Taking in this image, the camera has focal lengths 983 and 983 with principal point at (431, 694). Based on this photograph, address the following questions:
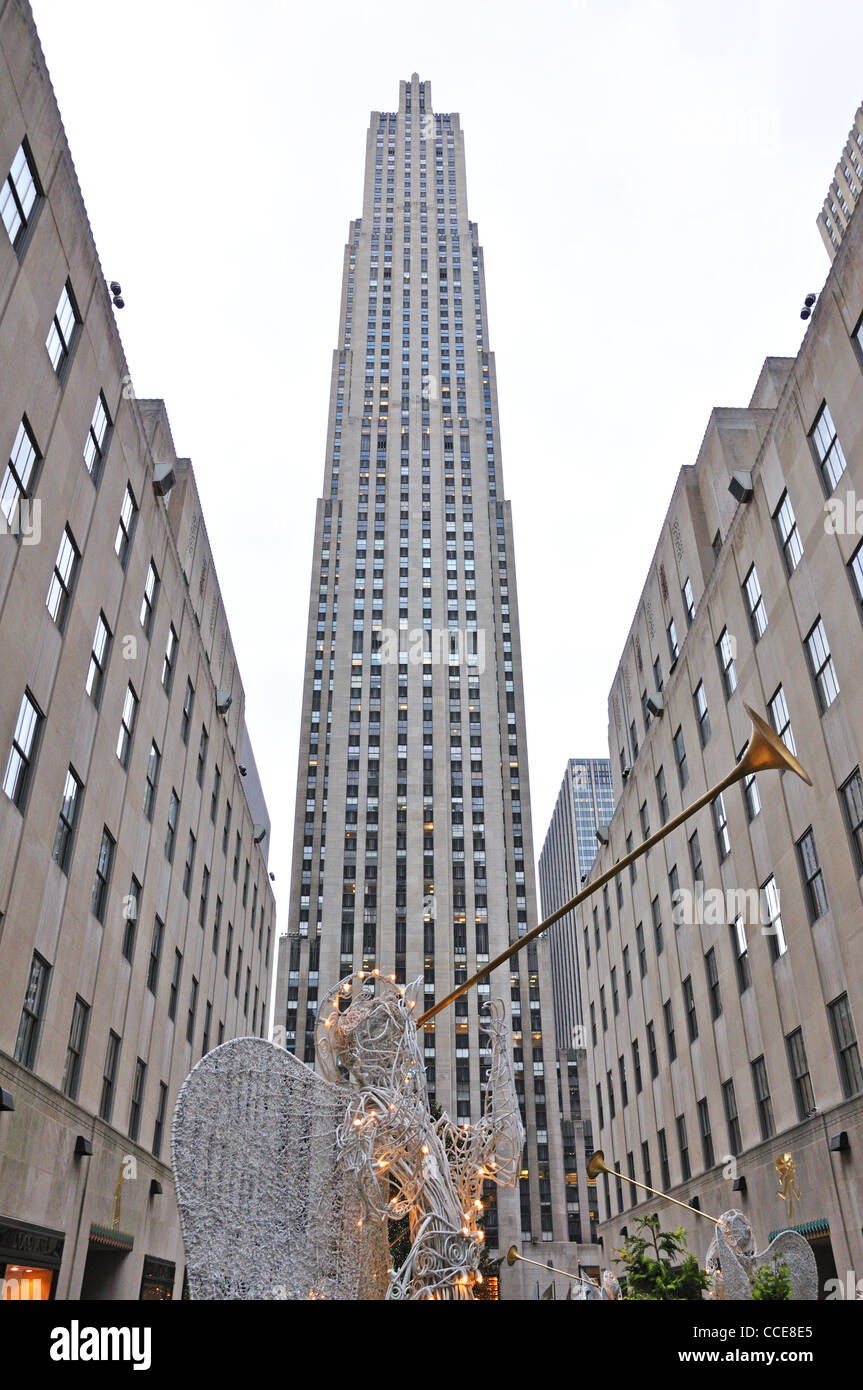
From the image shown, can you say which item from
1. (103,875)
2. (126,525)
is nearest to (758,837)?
(103,875)

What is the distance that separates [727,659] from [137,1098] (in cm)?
2408

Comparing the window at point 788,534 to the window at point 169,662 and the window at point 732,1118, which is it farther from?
the window at point 169,662

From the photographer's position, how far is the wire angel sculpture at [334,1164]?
971 centimetres

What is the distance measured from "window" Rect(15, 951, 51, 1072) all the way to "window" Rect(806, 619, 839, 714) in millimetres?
20196

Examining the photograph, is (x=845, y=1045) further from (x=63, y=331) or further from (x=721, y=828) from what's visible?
(x=63, y=331)

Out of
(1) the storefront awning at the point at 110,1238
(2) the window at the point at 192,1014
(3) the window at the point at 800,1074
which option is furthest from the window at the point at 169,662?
(3) the window at the point at 800,1074

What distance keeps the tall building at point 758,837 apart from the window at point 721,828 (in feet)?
0.43

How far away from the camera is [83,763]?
83.8 feet

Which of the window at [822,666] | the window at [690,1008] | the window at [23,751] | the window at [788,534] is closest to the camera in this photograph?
the window at [23,751]

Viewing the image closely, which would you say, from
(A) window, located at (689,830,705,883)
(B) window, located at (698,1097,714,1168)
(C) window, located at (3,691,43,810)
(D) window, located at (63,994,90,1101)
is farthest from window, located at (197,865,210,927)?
(B) window, located at (698,1097,714,1168)

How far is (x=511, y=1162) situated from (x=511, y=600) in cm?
11177

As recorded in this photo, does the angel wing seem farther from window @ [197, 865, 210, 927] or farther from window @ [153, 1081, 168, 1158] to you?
window @ [197, 865, 210, 927]

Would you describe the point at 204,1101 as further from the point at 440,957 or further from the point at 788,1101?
the point at 440,957

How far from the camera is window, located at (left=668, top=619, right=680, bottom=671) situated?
41.4 meters
